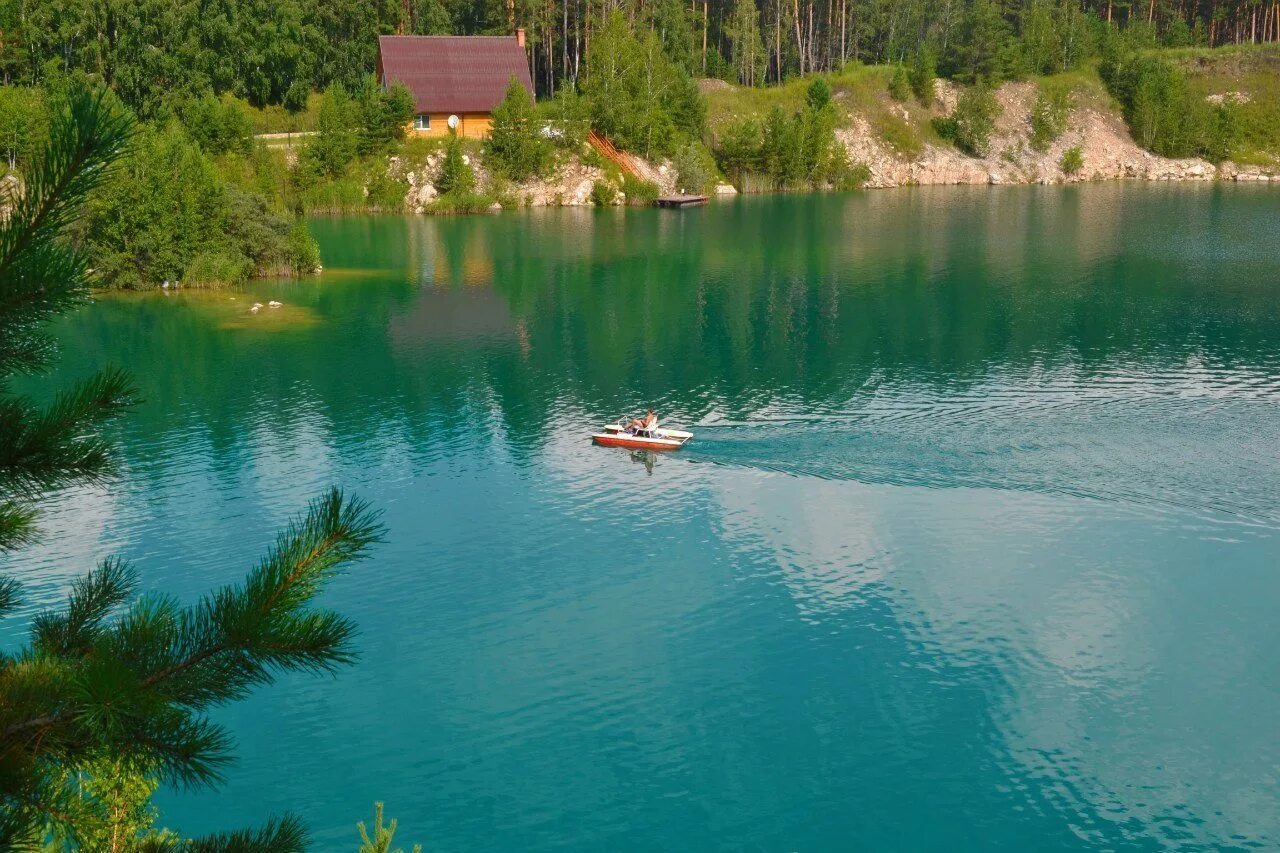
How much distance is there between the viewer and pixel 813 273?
86438 millimetres

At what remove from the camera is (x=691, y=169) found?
137250mm

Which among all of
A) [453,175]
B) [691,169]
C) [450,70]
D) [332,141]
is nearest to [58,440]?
[332,141]

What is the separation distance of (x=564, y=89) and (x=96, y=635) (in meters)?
131

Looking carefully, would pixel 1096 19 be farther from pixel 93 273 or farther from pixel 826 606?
pixel 93 273

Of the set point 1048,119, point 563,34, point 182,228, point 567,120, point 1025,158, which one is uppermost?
point 563,34

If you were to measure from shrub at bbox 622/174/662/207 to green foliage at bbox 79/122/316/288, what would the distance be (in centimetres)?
5198

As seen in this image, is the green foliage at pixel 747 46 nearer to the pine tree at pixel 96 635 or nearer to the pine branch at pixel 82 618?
the pine branch at pixel 82 618

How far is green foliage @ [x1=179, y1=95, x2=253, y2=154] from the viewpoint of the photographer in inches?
4321

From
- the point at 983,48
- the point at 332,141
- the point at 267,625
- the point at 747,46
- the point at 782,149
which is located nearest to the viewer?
the point at 267,625

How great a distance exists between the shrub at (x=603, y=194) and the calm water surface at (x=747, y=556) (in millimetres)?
56276

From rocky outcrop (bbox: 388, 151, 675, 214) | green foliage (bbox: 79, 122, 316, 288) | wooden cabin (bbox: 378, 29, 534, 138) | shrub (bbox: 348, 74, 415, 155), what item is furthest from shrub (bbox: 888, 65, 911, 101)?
green foliage (bbox: 79, 122, 316, 288)

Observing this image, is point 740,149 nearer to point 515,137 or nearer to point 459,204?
point 515,137

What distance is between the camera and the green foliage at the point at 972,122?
15962 cm

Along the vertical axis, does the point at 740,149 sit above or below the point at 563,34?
below
